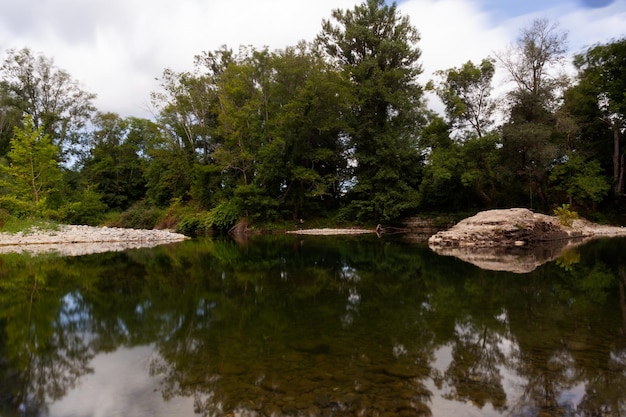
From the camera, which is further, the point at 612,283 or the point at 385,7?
the point at 385,7

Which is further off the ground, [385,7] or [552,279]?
[385,7]

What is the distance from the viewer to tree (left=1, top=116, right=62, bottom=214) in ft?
92.1

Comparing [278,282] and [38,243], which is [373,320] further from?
[38,243]

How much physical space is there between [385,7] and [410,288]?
111 ft

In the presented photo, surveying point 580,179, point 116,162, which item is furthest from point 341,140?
point 116,162

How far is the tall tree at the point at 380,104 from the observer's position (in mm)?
34531

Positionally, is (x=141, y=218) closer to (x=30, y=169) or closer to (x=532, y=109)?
(x=30, y=169)

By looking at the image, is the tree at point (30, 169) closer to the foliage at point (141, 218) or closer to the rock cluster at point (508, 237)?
the foliage at point (141, 218)

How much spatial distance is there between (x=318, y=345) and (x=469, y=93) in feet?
98.9

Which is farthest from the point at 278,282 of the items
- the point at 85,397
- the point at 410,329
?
the point at 85,397

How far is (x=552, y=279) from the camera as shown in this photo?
1056 centimetres

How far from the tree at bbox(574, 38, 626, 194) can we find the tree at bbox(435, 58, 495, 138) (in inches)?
278

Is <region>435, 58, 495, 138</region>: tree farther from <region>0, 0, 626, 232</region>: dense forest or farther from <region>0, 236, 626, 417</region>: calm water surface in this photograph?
<region>0, 236, 626, 417</region>: calm water surface

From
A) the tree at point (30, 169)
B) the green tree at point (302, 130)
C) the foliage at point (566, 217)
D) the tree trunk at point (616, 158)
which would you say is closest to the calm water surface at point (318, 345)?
the foliage at point (566, 217)
